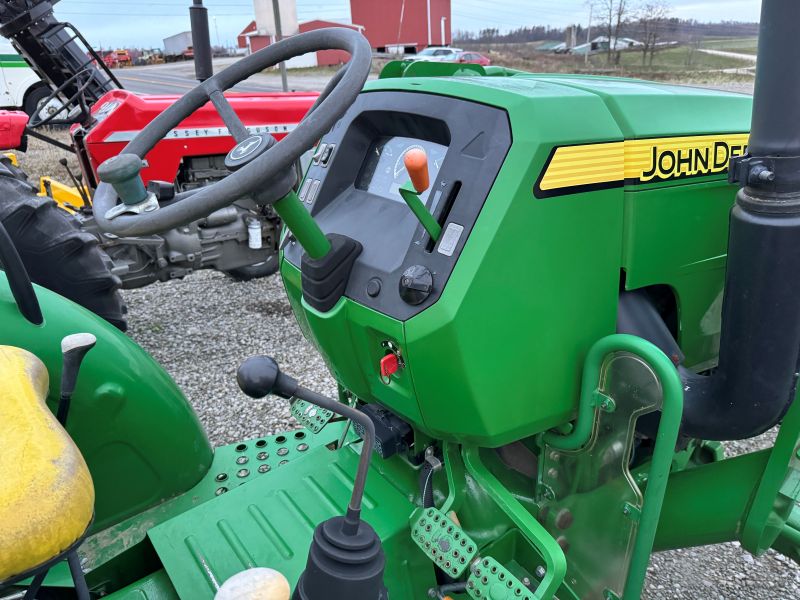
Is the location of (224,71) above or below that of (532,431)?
above

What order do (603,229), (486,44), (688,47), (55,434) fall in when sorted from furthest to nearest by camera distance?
1. (486,44)
2. (688,47)
3. (603,229)
4. (55,434)

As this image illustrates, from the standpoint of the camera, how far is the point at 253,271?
467cm

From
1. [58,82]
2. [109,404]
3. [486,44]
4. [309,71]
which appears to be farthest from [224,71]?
[486,44]

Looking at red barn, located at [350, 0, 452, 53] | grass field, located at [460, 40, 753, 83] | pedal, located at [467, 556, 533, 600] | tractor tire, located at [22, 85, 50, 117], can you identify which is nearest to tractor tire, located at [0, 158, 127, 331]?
pedal, located at [467, 556, 533, 600]

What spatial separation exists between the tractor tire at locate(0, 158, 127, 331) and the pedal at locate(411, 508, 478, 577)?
5.60 feet

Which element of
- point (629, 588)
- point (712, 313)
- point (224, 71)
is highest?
point (224, 71)

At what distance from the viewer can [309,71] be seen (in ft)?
97.8

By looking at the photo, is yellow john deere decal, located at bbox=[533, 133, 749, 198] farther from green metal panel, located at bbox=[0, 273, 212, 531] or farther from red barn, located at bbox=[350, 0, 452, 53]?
red barn, located at bbox=[350, 0, 452, 53]

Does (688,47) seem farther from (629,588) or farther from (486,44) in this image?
(629,588)

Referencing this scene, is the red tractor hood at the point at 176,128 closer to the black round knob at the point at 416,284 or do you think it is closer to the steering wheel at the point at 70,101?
the steering wheel at the point at 70,101

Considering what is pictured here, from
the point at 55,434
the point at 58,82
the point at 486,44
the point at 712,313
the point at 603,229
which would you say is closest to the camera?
the point at 55,434

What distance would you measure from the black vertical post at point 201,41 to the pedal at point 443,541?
1.89m

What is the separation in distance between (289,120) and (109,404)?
3.15 m

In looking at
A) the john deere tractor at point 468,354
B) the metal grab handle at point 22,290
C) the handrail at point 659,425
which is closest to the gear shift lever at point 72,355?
the john deere tractor at point 468,354
